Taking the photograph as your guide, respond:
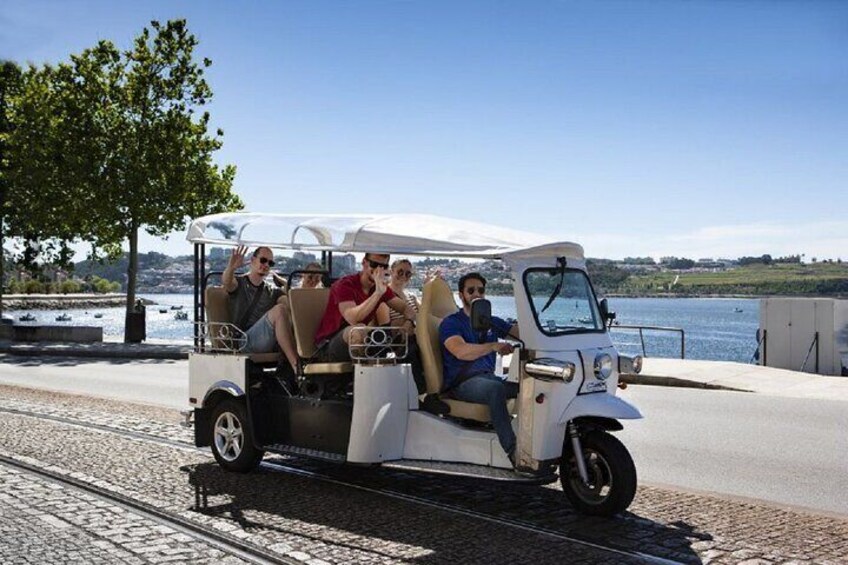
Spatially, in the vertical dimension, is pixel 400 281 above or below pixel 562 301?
above

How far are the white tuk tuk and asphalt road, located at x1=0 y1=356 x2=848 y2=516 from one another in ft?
5.69

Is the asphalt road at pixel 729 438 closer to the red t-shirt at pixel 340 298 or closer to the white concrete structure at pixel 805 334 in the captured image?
the red t-shirt at pixel 340 298

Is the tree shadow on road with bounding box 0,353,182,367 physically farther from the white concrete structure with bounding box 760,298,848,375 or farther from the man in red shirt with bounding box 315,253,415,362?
the man in red shirt with bounding box 315,253,415,362

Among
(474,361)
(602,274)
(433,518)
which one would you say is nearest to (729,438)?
(602,274)

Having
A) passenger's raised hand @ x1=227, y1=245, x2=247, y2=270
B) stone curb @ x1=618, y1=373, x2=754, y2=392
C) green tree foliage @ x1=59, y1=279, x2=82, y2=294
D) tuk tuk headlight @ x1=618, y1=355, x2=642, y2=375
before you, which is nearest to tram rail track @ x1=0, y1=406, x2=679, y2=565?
tuk tuk headlight @ x1=618, y1=355, x2=642, y2=375

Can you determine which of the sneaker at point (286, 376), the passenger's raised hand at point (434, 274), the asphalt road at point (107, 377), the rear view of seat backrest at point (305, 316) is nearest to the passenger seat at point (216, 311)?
the sneaker at point (286, 376)

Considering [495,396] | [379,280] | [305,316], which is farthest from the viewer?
[305,316]

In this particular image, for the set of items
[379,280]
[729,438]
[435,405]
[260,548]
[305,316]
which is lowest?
[260,548]

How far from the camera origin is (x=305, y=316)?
8969 millimetres

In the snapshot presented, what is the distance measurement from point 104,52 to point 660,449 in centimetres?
2867

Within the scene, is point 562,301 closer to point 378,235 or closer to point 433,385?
point 433,385

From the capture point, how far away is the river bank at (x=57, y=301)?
14162 cm

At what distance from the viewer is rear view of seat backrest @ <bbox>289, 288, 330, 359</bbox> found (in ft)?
29.2

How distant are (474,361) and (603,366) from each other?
1.11m
